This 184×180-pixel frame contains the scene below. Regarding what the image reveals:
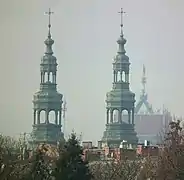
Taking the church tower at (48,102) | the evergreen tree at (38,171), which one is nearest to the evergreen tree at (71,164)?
the evergreen tree at (38,171)

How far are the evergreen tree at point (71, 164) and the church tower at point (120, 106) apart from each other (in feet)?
398

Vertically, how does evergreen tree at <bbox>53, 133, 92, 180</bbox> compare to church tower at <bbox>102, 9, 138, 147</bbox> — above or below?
below

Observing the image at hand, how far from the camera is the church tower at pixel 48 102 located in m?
171

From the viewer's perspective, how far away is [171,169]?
5803cm

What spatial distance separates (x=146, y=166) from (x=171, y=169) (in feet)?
32.0

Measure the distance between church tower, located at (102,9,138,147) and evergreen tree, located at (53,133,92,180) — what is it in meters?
121

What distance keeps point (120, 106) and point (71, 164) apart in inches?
5220

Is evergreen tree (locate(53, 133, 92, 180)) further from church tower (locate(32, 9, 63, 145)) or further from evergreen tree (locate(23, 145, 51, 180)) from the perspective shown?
church tower (locate(32, 9, 63, 145))

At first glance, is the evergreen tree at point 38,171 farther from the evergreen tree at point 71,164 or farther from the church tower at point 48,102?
the church tower at point 48,102

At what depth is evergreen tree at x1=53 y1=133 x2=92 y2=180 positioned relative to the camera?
1839 inches

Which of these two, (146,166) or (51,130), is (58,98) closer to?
(51,130)

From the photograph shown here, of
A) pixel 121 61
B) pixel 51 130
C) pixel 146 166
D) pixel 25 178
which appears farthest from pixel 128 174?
pixel 121 61

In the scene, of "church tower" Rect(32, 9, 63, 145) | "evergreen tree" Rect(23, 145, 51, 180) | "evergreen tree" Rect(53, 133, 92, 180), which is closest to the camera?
"evergreen tree" Rect(53, 133, 92, 180)

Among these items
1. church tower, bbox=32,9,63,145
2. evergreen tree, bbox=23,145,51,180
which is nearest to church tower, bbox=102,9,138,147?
church tower, bbox=32,9,63,145
